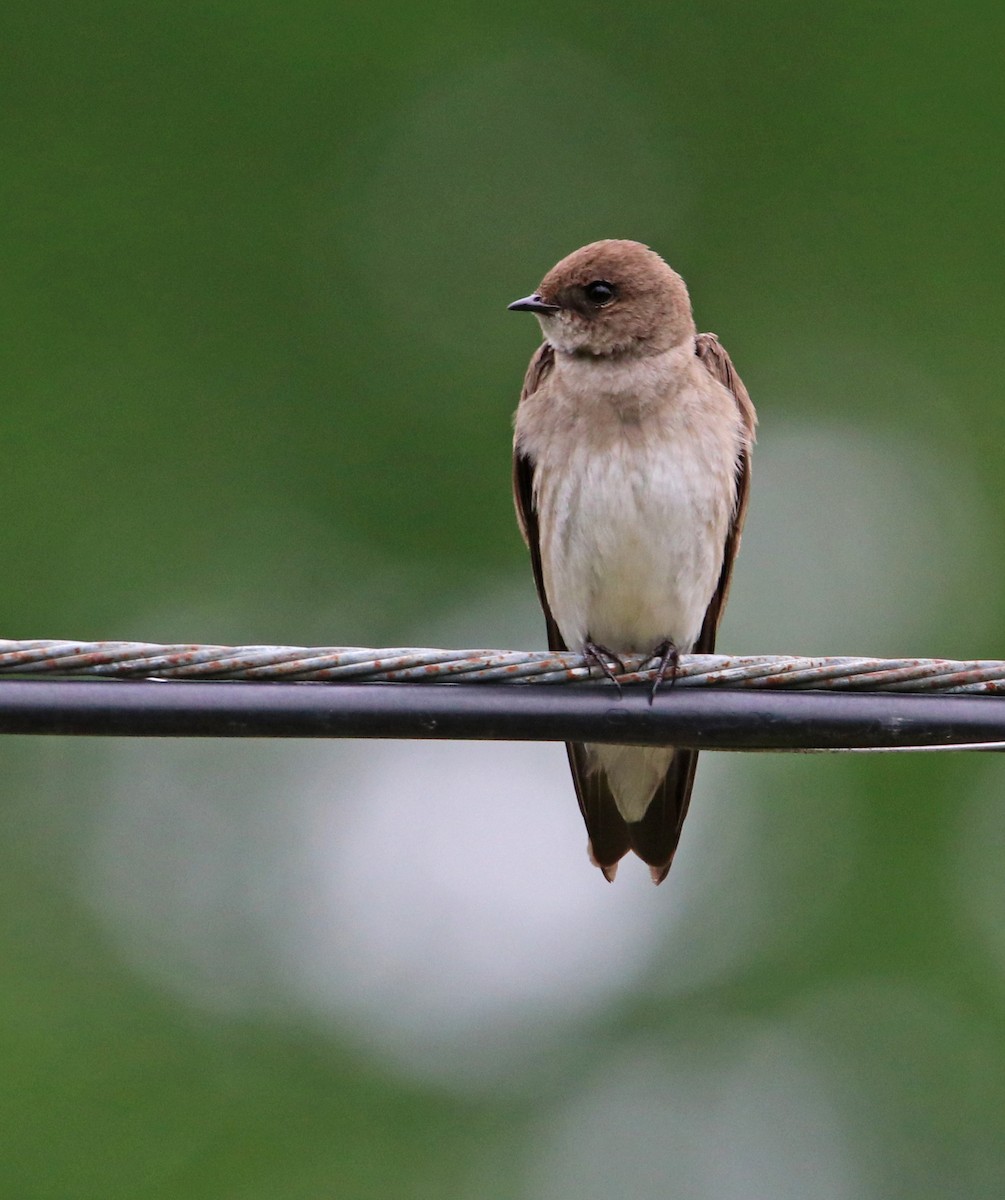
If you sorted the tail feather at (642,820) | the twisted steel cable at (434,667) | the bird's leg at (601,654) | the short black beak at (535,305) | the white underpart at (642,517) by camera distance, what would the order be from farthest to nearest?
1. the short black beak at (535,305)
2. the tail feather at (642,820)
3. the white underpart at (642,517)
4. the bird's leg at (601,654)
5. the twisted steel cable at (434,667)

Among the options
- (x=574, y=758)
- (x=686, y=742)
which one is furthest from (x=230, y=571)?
(x=686, y=742)

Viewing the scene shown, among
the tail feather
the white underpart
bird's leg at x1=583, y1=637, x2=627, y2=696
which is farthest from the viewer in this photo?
the tail feather

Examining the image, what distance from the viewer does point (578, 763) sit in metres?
5.49

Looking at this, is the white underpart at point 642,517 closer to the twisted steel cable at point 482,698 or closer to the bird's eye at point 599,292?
the bird's eye at point 599,292

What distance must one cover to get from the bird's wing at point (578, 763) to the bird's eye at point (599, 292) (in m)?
0.22

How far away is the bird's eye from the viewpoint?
5.45 meters

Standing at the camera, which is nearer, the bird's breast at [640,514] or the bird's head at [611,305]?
the bird's breast at [640,514]

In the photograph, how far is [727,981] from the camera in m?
10.0

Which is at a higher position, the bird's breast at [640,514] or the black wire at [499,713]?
the bird's breast at [640,514]

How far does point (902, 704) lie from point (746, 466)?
2.50 metres

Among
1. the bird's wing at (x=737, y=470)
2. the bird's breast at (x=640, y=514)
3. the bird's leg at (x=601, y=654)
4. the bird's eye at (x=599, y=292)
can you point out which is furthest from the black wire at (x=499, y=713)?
the bird's eye at (x=599, y=292)

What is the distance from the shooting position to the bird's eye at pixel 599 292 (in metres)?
5.45

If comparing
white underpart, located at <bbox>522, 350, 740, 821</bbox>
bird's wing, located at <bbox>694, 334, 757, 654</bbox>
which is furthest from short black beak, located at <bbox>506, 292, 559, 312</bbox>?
bird's wing, located at <bbox>694, 334, 757, 654</bbox>

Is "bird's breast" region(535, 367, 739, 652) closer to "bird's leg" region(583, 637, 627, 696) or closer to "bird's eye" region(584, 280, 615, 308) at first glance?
"bird's leg" region(583, 637, 627, 696)
